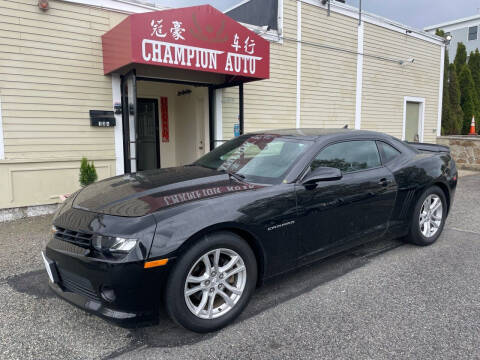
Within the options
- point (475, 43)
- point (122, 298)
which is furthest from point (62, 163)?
point (475, 43)

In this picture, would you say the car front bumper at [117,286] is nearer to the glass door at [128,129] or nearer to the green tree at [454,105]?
the glass door at [128,129]

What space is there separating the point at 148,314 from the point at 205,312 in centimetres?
42

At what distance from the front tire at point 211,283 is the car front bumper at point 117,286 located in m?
0.11

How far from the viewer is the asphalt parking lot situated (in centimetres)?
237

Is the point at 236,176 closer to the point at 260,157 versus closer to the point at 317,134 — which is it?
the point at 260,157

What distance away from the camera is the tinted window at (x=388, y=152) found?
3.97m

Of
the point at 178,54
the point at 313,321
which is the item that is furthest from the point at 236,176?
the point at 178,54

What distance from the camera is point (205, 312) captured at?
254 centimetres

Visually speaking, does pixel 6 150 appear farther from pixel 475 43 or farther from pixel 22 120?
pixel 475 43

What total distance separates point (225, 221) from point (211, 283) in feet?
1.49

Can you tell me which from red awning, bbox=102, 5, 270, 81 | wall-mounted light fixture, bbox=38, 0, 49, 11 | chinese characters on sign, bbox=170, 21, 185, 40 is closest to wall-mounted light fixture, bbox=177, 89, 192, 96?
red awning, bbox=102, 5, 270, 81

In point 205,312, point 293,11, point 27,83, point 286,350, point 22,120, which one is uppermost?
point 293,11

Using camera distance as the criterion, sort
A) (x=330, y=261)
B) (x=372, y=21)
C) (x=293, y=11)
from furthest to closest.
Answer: (x=372, y=21) → (x=293, y=11) → (x=330, y=261)

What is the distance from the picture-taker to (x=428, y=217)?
14.3 ft
